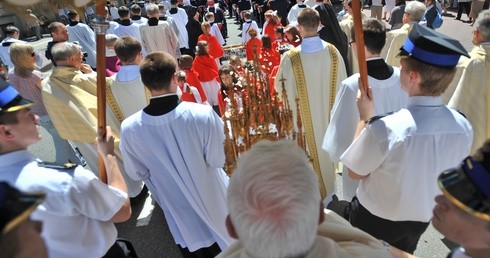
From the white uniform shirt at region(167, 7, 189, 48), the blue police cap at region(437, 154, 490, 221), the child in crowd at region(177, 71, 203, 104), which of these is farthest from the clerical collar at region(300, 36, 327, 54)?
the white uniform shirt at region(167, 7, 189, 48)

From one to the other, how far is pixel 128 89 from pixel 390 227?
2623 mm

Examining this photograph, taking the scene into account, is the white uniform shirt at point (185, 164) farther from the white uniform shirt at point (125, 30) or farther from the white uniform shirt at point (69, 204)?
the white uniform shirt at point (125, 30)

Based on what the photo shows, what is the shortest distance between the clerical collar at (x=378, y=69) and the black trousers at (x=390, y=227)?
971 mm

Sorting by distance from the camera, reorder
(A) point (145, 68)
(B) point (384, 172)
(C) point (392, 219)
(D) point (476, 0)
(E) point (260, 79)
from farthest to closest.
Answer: (D) point (476, 0), (E) point (260, 79), (A) point (145, 68), (C) point (392, 219), (B) point (384, 172)

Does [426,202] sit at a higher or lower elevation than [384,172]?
lower

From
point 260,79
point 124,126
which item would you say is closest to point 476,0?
point 260,79

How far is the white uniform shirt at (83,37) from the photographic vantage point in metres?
7.23

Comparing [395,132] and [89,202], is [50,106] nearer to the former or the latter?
[89,202]

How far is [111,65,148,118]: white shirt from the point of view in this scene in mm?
3479

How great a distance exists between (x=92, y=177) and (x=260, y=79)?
3.99 ft

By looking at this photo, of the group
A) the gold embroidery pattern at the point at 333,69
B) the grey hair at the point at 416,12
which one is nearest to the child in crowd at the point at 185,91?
the gold embroidery pattern at the point at 333,69

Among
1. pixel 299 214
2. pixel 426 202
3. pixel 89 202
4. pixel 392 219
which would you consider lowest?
pixel 392 219

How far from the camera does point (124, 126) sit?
7.57ft

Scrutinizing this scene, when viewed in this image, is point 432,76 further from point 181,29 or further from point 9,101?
point 181,29
